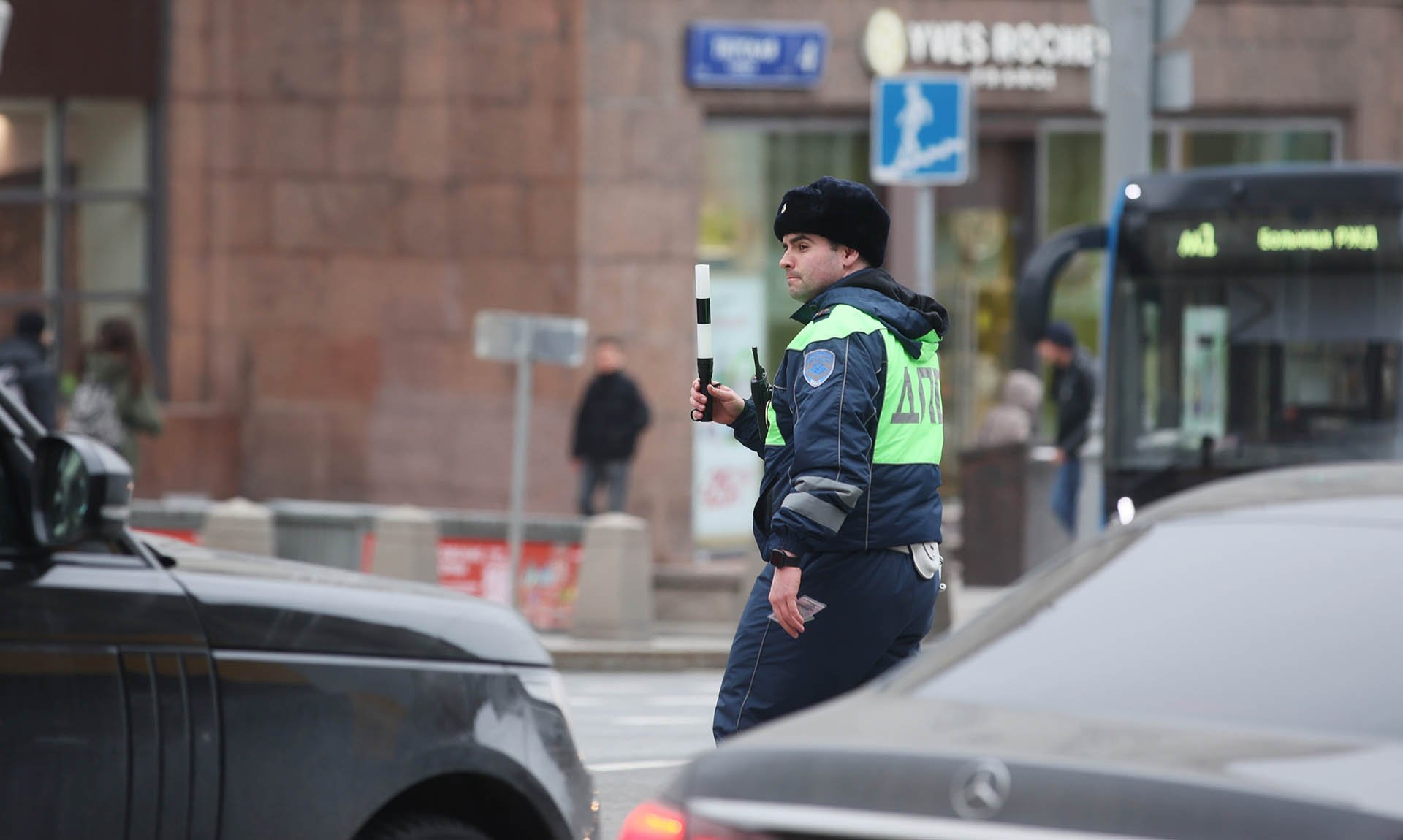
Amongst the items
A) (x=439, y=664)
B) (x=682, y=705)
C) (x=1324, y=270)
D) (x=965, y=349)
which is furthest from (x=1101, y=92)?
(x=439, y=664)

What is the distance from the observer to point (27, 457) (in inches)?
172

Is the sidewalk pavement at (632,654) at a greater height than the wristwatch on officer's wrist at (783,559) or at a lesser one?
lesser

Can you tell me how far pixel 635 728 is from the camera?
405 inches

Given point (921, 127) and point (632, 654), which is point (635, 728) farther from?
point (921, 127)

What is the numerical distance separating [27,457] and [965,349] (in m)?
Answer: 16.3

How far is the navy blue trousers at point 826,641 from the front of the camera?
505 cm

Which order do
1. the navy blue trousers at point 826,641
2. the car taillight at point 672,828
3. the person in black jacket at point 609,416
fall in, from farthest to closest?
the person in black jacket at point 609,416 < the navy blue trousers at point 826,641 < the car taillight at point 672,828

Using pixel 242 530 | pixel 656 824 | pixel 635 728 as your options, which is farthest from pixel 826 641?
pixel 242 530

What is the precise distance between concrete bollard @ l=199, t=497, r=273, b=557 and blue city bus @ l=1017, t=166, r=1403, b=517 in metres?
5.46

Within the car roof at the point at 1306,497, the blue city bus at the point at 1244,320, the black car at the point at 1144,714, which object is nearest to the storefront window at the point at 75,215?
the blue city bus at the point at 1244,320

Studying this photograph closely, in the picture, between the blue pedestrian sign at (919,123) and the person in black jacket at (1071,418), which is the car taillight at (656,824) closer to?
the blue pedestrian sign at (919,123)

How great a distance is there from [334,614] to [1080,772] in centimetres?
214

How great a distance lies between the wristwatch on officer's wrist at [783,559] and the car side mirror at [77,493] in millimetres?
1427

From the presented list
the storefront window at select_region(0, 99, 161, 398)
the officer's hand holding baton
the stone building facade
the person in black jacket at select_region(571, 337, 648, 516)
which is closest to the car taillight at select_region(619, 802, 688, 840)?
the officer's hand holding baton
